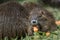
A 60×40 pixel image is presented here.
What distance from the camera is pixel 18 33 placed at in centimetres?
848

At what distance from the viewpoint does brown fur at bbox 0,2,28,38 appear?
836cm

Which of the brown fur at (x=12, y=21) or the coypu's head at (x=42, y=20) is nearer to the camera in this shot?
the brown fur at (x=12, y=21)

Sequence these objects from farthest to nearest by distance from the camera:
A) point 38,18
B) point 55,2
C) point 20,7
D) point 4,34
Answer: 1. point 55,2
2. point 38,18
3. point 20,7
4. point 4,34

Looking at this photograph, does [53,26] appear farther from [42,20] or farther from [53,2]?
[53,2]

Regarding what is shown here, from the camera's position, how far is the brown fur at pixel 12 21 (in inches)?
329

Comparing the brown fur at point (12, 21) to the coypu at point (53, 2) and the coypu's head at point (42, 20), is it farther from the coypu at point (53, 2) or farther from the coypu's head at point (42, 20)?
the coypu at point (53, 2)

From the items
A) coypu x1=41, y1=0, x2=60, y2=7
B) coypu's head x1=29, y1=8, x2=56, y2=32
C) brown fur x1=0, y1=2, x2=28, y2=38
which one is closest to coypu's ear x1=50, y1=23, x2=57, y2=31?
coypu's head x1=29, y1=8, x2=56, y2=32

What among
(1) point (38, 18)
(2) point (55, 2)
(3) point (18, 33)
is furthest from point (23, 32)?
(2) point (55, 2)

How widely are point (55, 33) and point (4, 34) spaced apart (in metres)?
1.74

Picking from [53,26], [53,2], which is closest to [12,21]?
[53,26]

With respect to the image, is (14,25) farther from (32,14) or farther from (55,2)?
(55,2)

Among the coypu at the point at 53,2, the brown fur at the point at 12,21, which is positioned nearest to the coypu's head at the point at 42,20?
the brown fur at the point at 12,21

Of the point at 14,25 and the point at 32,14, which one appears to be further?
the point at 32,14

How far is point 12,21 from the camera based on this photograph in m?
8.47
